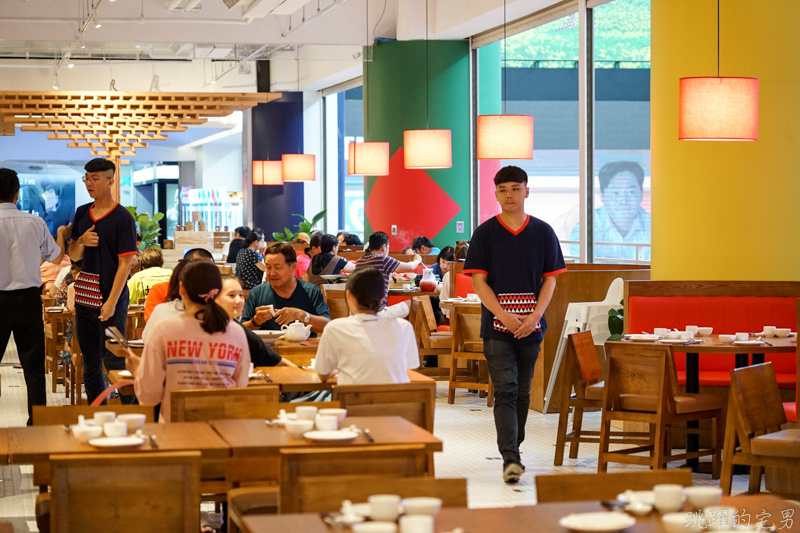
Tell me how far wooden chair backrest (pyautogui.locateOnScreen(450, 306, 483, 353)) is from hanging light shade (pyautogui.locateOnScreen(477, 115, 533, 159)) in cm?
167

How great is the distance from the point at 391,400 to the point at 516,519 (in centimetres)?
140

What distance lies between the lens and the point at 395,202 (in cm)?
1298

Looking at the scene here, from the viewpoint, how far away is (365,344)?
3.93 metres

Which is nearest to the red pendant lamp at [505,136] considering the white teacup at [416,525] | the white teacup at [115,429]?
the white teacup at [115,429]

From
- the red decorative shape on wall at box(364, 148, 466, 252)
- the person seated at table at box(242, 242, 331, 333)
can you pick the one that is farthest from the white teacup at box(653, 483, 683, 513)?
the red decorative shape on wall at box(364, 148, 466, 252)

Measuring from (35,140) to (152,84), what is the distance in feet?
32.4

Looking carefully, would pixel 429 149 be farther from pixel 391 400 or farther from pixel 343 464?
pixel 343 464

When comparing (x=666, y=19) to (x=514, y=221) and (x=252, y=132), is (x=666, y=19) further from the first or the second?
(x=252, y=132)

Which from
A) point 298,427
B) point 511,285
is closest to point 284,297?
point 511,285

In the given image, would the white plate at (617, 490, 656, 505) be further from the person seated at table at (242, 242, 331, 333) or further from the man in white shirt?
the man in white shirt

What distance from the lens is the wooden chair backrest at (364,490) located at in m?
2.28

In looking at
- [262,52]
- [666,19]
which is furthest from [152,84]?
[666,19]

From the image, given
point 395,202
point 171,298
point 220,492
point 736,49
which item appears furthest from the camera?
point 395,202

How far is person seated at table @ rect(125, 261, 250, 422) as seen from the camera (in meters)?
3.59
